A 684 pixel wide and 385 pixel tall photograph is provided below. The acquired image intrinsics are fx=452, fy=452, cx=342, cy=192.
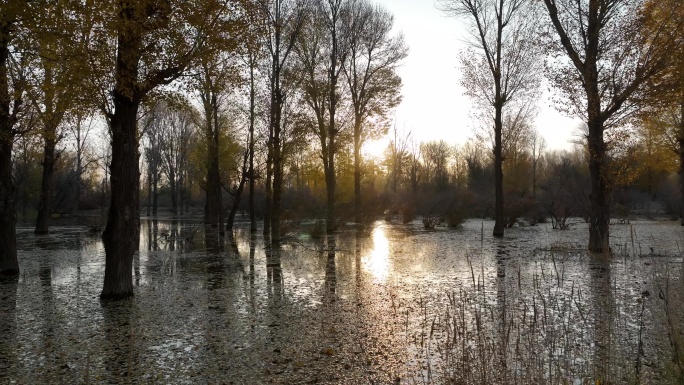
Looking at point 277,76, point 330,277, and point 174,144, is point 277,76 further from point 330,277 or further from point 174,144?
point 174,144

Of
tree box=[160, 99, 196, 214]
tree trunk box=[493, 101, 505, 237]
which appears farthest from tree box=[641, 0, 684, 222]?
tree box=[160, 99, 196, 214]

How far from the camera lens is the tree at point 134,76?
707 centimetres

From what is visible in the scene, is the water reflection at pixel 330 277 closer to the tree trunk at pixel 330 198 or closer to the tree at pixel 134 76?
the tree at pixel 134 76

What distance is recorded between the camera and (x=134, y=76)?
691cm

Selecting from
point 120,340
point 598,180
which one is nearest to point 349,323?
point 120,340

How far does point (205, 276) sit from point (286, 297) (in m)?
3.29

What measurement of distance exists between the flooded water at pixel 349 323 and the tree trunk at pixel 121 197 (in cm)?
62

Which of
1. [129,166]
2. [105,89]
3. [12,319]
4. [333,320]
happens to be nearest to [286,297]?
[333,320]

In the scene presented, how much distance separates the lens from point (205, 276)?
1032 centimetres

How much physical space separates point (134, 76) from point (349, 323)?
4896 millimetres

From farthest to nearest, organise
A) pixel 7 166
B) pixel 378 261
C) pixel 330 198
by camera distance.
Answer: pixel 330 198
pixel 378 261
pixel 7 166

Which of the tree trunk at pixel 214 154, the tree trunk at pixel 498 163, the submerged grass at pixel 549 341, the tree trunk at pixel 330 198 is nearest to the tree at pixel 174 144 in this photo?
the tree trunk at pixel 214 154

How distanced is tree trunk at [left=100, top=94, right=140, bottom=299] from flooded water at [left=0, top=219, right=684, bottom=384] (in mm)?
624

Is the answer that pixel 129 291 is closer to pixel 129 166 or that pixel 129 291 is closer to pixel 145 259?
pixel 129 166
